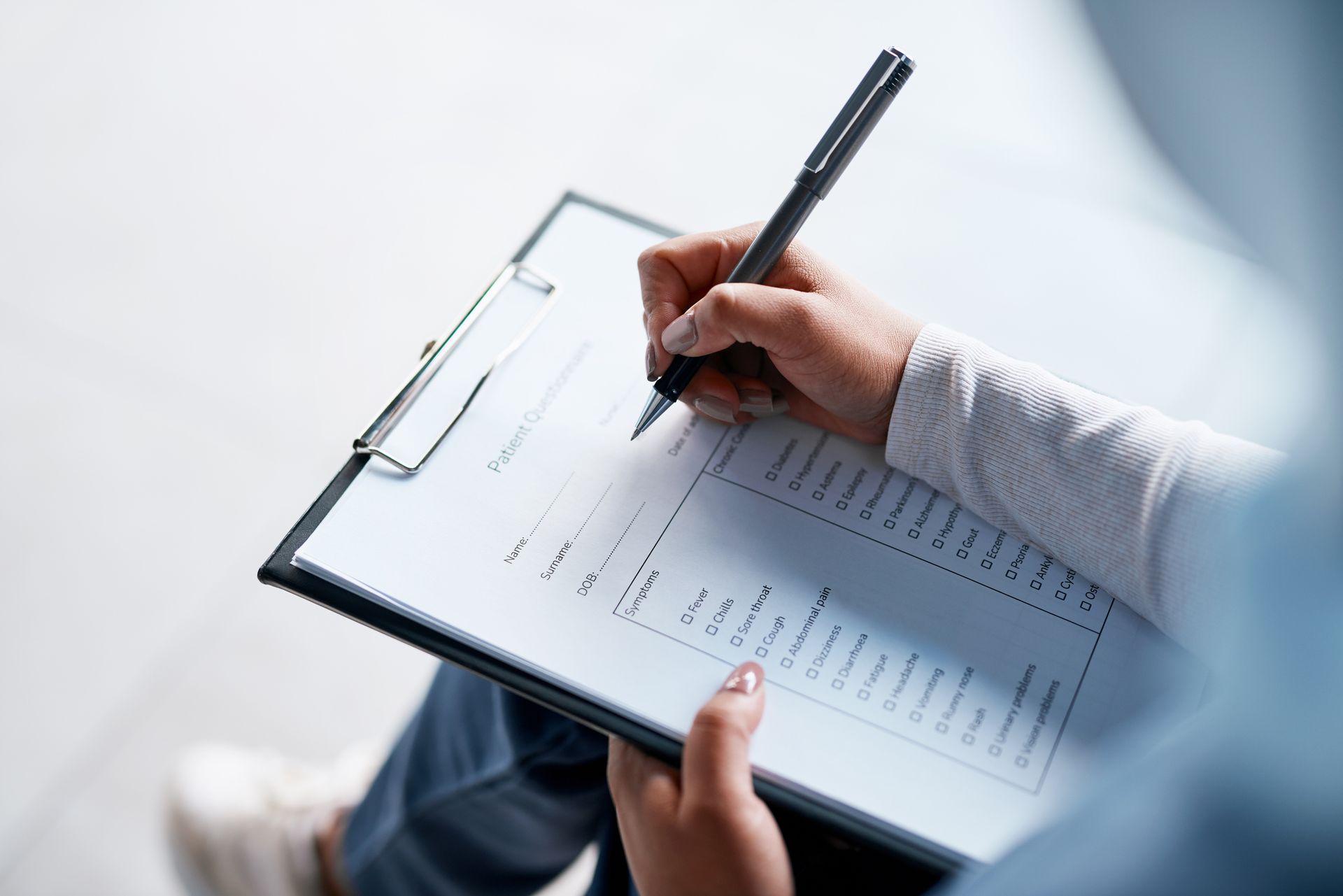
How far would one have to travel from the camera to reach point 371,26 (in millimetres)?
1480

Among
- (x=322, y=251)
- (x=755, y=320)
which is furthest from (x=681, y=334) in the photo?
(x=322, y=251)

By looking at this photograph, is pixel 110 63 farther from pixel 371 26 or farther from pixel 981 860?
pixel 981 860

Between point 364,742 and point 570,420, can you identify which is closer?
point 570,420

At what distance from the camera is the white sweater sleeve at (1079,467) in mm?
455

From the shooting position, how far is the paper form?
17.6 inches

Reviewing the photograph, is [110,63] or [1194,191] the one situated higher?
[110,63]

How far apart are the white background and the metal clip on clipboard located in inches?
21.3

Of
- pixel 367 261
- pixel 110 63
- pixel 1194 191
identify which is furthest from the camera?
pixel 110 63

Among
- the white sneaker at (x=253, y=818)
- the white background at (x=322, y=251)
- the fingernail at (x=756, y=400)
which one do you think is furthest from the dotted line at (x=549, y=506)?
the white background at (x=322, y=251)

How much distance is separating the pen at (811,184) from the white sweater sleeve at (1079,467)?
9cm

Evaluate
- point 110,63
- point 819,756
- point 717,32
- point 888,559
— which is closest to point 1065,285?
point 717,32

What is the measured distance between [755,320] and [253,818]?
0.64 m

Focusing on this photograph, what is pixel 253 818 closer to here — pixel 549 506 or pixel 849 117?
pixel 549 506

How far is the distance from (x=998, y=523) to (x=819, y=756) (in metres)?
0.16
